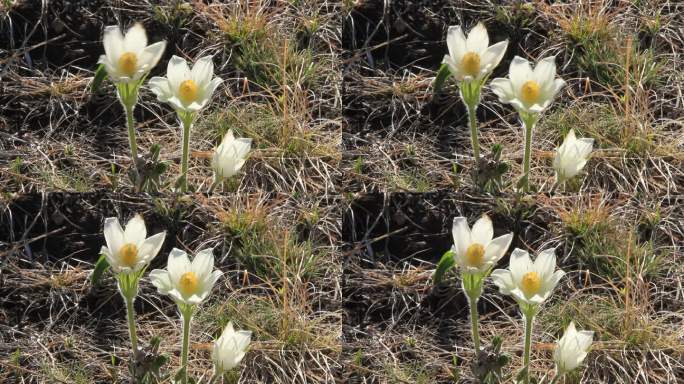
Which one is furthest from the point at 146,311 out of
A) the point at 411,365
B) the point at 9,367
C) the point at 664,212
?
the point at 664,212

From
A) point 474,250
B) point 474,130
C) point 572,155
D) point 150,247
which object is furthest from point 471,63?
point 150,247

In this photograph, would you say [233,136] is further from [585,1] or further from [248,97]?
[585,1]

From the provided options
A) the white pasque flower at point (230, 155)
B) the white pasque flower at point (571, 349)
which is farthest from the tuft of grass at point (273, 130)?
the white pasque flower at point (571, 349)

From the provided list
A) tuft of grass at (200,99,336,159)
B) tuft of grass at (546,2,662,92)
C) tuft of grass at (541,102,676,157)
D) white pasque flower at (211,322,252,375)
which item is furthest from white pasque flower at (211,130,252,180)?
tuft of grass at (546,2,662,92)

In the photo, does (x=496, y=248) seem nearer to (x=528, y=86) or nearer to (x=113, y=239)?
(x=528, y=86)

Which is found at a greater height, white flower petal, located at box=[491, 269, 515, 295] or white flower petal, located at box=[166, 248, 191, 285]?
white flower petal, located at box=[491, 269, 515, 295]

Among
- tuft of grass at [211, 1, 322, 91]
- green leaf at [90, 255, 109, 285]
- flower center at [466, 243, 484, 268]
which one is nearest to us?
flower center at [466, 243, 484, 268]

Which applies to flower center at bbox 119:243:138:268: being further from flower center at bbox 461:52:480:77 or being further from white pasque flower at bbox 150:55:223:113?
flower center at bbox 461:52:480:77
